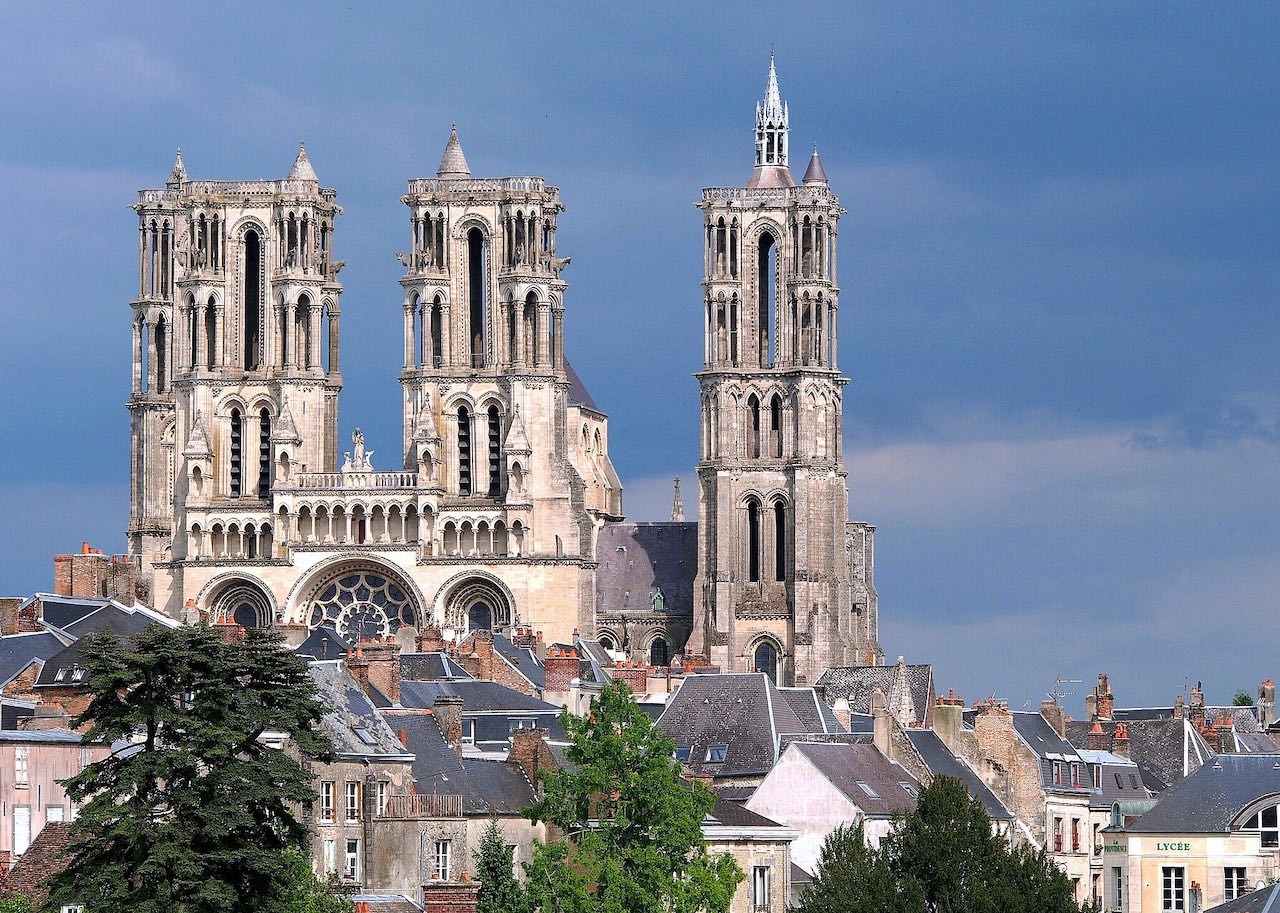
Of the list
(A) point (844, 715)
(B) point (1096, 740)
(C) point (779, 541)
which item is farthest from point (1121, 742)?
(C) point (779, 541)

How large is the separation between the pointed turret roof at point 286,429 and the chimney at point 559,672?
25.6 m

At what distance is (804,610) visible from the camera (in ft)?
381

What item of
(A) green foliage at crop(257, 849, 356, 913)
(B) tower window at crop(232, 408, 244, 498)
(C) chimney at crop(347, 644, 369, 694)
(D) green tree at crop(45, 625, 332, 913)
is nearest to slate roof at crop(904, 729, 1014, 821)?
(C) chimney at crop(347, 644, 369, 694)

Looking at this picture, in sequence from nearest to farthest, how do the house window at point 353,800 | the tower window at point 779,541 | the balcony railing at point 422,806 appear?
the house window at point 353,800 → the balcony railing at point 422,806 → the tower window at point 779,541

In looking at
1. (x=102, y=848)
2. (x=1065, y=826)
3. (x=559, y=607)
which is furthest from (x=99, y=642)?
(x=559, y=607)

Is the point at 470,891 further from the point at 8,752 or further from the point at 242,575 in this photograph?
the point at 242,575

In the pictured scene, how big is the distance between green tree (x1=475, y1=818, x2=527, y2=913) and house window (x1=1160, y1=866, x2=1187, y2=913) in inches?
628

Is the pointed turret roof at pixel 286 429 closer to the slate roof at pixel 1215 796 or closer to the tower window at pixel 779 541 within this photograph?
the tower window at pixel 779 541

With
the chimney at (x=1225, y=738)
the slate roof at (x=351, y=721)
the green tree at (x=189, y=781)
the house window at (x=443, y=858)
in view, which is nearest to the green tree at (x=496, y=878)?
the house window at (x=443, y=858)

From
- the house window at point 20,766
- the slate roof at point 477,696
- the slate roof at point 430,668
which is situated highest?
the slate roof at point 430,668

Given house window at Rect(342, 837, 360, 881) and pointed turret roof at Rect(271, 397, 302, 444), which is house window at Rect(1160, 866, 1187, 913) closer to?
house window at Rect(342, 837, 360, 881)

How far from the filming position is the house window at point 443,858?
209 feet

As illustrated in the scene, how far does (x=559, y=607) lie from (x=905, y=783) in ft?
132

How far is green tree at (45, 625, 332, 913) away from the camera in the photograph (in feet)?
163
